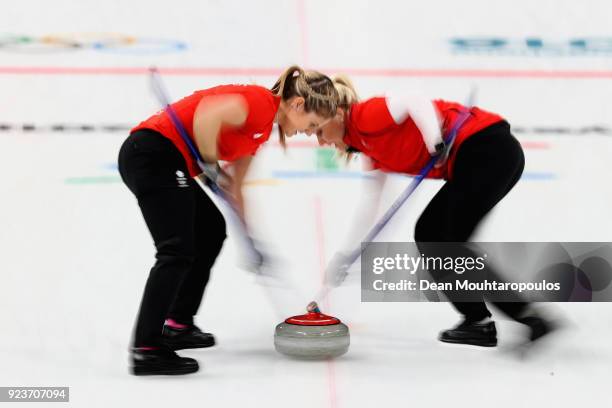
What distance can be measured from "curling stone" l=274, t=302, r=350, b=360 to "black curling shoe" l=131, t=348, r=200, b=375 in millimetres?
268

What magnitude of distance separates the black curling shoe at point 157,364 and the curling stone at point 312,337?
27 centimetres

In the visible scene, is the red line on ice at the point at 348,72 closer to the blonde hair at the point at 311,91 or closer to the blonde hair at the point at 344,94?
the blonde hair at the point at 344,94

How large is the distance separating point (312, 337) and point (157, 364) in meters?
0.40

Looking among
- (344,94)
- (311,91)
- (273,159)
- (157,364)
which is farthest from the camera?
(273,159)

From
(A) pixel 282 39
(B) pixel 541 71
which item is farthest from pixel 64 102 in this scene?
(B) pixel 541 71

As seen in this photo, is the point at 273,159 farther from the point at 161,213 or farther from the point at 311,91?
the point at 161,213

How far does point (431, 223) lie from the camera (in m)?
2.25

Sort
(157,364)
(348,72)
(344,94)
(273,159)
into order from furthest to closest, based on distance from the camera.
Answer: (348,72) → (273,159) → (344,94) → (157,364)

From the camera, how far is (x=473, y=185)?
217cm

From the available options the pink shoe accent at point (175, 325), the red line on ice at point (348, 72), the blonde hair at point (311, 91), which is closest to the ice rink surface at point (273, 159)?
the red line on ice at point (348, 72)

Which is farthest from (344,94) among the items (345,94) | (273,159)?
(273,159)

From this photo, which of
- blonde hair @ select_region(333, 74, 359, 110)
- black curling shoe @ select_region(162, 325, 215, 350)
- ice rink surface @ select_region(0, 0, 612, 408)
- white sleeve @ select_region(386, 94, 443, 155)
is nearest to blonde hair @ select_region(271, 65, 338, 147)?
blonde hair @ select_region(333, 74, 359, 110)

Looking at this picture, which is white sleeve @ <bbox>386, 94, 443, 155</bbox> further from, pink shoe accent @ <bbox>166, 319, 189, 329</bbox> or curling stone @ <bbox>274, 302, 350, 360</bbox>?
pink shoe accent @ <bbox>166, 319, 189, 329</bbox>

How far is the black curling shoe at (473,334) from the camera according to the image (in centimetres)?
223
